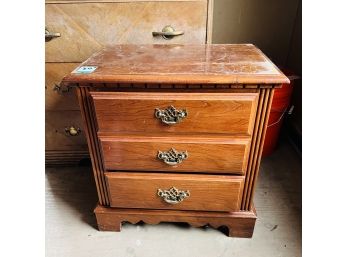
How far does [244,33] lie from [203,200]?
3.74 feet

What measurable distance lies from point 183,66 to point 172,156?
0.31 metres

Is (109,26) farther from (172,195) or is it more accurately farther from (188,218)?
(188,218)

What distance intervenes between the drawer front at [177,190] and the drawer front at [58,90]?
0.55m

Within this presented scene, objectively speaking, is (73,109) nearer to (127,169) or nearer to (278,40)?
(127,169)

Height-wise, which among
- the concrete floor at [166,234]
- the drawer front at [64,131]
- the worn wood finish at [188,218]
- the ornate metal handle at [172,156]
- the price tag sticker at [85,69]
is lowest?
the concrete floor at [166,234]

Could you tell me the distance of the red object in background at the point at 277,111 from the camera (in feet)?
4.51

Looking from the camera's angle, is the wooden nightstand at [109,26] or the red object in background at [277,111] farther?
the red object in background at [277,111]

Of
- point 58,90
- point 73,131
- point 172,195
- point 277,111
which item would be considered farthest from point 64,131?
point 277,111

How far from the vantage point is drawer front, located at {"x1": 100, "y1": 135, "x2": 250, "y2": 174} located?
883 mm

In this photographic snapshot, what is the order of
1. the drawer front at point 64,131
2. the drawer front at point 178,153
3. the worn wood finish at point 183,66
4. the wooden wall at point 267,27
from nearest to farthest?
the worn wood finish at point 183,66 → the drawer front at point 178,153 → the drawer front at point 64,131 → the wooden wall at point 267,27

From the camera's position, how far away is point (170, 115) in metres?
0.83

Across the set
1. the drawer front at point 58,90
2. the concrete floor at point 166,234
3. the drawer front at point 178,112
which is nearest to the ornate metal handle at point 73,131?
the drawer front at point 58,90

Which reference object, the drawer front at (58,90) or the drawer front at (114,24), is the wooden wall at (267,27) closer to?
the drawer front at (114,24)

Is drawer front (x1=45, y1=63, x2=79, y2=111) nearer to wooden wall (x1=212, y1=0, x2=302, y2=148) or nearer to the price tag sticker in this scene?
the price tag sticker
